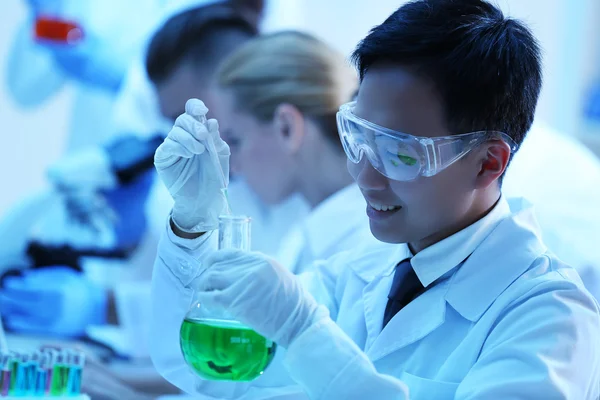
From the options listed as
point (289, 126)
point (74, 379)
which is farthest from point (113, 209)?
point (74, 379)

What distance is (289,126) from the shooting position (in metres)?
2.78

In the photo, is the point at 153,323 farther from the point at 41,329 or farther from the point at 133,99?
the point at 133,99

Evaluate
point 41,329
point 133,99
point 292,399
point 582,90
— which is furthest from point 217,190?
point 582,90

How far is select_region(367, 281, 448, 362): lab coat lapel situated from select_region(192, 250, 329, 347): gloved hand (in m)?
0.22

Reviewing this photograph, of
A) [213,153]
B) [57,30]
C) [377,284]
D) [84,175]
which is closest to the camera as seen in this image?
[213,153]

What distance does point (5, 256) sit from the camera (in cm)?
363

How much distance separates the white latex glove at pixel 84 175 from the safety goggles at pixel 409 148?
8.05ft

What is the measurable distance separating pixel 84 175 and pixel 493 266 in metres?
2.60

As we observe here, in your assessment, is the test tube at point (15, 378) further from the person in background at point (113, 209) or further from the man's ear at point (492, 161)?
the person in background at point (113, 209)

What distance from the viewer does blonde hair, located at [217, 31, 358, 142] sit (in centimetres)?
276

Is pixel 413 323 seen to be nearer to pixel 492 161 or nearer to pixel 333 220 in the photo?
pixel 492 161

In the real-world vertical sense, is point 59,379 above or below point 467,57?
below

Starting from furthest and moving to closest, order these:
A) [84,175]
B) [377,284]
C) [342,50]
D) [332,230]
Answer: [342,50] → [84,175] → [332,230] → [377,284]

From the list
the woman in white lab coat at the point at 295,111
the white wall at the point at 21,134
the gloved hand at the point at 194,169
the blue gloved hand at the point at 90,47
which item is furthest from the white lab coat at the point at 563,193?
the white wall at the point at 21,134
